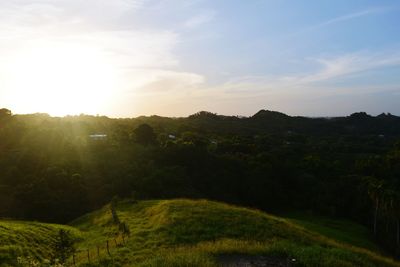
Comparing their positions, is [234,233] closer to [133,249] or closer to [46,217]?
[133,249]

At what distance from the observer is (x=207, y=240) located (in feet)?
98.9

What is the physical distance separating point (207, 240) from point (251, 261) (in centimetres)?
790

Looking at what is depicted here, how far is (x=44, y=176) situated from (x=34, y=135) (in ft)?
93.7

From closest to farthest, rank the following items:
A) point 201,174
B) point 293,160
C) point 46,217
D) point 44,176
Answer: point 46,217
point 44,176
point 201,174
point 293,160

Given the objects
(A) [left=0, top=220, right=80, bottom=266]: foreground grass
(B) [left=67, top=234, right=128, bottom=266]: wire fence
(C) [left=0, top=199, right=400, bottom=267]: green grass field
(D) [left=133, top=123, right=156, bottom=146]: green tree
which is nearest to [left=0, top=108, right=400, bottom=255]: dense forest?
(D) [left=133, top=123, right=156, bottom=146]: green tree

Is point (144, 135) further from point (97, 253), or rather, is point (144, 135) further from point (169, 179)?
point (97, 253)

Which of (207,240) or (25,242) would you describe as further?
(25,242)

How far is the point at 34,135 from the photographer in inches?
3713

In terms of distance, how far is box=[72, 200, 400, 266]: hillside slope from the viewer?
22.8 metres

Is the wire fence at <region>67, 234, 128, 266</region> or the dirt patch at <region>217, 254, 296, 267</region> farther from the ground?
the dirt patch at <region>217, 254, 296, 267</region>

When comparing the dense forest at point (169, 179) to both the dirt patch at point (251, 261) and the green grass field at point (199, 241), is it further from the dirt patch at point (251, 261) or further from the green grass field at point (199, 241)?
the dirt patch at point (251, 261)

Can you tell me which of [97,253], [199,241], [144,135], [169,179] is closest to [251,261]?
[199,241]

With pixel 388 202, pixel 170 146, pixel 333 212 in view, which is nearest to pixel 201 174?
pixel 170 146

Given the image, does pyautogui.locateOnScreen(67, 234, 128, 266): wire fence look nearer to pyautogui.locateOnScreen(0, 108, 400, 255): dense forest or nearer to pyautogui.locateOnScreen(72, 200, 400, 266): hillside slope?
pyautogui.locateOnScreen(72, 200, 400, 266): hillside slope
